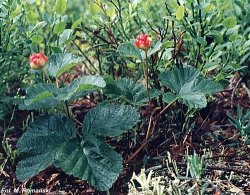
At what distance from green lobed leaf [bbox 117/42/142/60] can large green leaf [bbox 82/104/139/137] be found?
0.15m

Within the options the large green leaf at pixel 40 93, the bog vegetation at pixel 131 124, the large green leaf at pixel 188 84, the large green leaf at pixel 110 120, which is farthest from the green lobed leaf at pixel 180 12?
the large green leaf at pixel 40 93

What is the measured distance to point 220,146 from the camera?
1570 millimetres

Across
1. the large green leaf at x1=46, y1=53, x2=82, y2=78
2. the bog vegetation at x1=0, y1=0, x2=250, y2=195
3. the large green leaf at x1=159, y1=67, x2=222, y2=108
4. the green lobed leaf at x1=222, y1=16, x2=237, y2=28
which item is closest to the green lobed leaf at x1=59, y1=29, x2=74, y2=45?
the bog vegetation at x1=0, y1=0, x2=250, y2=195

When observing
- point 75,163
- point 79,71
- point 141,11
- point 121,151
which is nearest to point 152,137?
point 121,151

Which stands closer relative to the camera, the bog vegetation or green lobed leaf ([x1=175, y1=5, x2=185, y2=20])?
the bog vegetation

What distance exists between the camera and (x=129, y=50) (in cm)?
143

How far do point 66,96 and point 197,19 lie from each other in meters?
0.52

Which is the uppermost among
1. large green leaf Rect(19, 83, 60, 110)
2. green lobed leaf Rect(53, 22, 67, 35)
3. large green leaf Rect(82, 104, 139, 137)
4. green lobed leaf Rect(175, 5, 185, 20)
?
green lobed leaf Rect(175, 5, 185, 20)

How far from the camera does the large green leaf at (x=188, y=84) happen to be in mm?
1369

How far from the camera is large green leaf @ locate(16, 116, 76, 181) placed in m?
1.33

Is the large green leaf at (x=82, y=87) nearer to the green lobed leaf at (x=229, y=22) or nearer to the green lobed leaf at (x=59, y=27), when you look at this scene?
the green lobed leaf at (x=59, y=27)

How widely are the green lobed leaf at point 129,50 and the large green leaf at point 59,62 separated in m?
0.13

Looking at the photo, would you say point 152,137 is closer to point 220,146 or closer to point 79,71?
point 220,146

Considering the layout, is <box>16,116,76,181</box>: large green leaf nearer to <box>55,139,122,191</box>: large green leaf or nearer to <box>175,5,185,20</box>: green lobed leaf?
<box>55,139,122,191</box>: large green leaf
